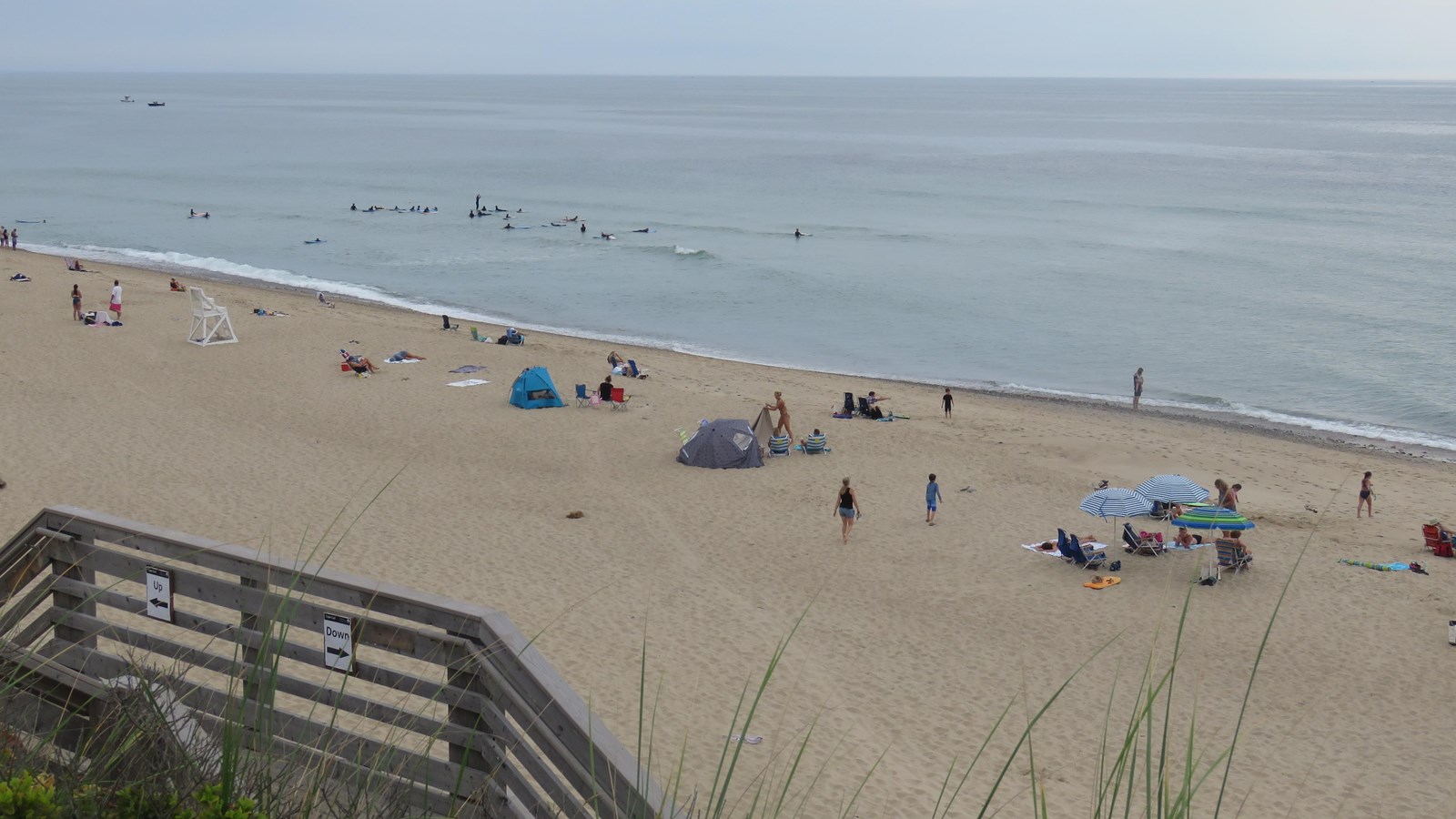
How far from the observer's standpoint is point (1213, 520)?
14125mm

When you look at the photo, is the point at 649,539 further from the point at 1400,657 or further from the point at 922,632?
the point at 1400,657

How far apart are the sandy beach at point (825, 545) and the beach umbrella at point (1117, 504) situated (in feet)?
2.49

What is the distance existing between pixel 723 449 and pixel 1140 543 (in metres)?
6.72

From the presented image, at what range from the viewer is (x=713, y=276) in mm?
45219

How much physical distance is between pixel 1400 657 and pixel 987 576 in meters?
4.51

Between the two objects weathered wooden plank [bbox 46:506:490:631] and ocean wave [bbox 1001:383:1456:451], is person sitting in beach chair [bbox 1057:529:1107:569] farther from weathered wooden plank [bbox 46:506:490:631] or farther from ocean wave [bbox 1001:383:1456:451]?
ocean wave [bbox 1001:383:1456:451]

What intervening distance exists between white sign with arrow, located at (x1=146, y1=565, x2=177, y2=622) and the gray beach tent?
15.1m

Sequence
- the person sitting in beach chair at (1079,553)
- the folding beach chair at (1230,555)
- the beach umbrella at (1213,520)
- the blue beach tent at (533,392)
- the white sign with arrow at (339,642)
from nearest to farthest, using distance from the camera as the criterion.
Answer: the white sign with arrow at (339,642)
the beach umbrella at (1213,520)
the folding beach chair at (1230,555)
the person sitting in beach chair at (1079,553)
the blue beach tent at (533,392)

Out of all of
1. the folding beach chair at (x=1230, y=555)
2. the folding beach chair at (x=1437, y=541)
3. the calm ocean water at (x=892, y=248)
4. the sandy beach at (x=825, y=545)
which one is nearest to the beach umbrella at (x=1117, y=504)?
the sandy beach at (x=825, y=545)

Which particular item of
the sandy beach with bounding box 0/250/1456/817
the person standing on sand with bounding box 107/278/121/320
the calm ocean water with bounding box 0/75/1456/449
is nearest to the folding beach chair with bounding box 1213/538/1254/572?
the sandy beach with bounding box 0/250/1456/817

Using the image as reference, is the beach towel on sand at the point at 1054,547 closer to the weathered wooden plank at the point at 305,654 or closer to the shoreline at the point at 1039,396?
the shoreline at the point at 1039,396

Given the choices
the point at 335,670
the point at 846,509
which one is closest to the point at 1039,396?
the point at 846,509

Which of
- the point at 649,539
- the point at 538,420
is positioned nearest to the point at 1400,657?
the point at 649,539

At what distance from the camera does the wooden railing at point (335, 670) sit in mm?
2869
